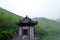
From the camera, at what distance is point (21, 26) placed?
23875mm

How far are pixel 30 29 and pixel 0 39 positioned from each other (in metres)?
4.79

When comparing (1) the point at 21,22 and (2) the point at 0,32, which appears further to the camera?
(2) the point at 0,32

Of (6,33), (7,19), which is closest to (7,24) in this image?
(7,19)

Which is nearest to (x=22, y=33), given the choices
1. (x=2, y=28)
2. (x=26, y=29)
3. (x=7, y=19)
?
(x=26, y=29)

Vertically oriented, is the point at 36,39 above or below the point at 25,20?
below

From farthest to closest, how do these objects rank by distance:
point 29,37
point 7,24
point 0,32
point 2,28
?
point 7,24
point 2,28
point 0,32
point 29,37

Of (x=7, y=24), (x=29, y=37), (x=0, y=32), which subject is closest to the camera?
(x=29, y=37)

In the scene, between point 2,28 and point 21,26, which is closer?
point 21,26

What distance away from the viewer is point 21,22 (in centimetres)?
2384

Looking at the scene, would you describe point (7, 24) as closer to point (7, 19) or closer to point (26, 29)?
point (7, 19)

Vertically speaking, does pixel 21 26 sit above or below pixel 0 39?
above

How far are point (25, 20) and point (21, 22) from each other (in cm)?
58

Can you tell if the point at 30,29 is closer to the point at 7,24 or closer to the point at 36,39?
the point at 36,39

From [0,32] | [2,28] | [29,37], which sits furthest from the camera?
[2,28]
